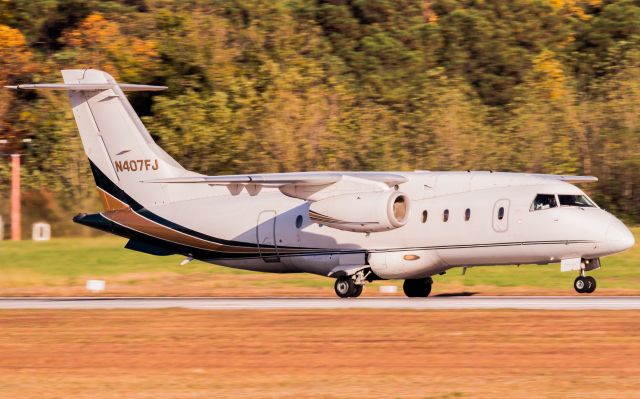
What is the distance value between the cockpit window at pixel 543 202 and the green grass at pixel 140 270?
19.5 feet

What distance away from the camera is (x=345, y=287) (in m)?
28.5

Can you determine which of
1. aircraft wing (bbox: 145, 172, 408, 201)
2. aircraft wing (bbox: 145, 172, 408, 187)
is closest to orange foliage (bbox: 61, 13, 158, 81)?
aircraft wing (bbox: 145, 172, 408, 201)

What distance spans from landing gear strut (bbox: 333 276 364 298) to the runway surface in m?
0.62

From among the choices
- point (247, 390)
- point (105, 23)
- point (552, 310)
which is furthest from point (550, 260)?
point (105, 23)

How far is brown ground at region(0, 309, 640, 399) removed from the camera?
14680mm

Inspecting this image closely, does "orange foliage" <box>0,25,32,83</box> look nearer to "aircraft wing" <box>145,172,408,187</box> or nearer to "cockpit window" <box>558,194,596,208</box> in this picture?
"aircraft wing" <box>145,172,408,187</box>

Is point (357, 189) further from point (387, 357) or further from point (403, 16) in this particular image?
point (403, 16)

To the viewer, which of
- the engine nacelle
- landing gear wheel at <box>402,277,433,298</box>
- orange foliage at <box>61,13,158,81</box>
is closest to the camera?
the engine nacelle

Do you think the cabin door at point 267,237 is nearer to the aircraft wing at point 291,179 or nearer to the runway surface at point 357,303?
the runway surface at point 357,303

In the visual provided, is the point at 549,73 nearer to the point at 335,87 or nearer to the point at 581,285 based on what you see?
the point at 335,87

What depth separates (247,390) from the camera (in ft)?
48.0

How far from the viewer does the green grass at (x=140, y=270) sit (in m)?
33.2

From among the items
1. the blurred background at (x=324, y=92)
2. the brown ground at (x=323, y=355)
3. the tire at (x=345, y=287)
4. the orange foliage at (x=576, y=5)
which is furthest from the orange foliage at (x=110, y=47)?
the brown ground at (x=323, y=355)

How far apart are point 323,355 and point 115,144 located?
15.3 metres
